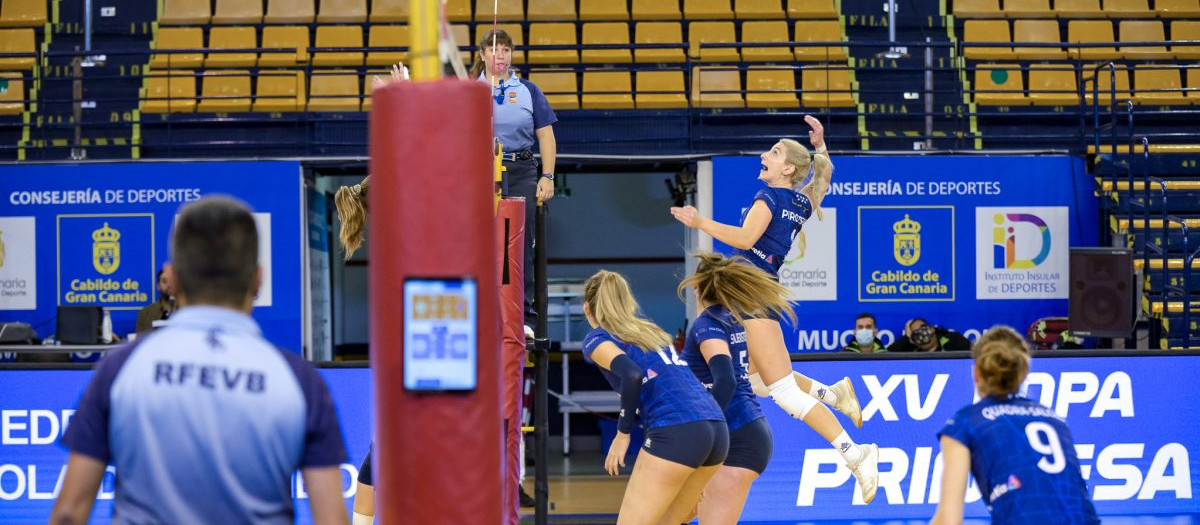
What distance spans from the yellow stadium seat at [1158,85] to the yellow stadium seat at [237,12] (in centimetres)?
1025

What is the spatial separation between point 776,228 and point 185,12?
34.8 feet

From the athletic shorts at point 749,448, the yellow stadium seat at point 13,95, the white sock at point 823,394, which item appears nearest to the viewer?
the athletic shorts at point 749,448

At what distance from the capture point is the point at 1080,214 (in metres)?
12.9

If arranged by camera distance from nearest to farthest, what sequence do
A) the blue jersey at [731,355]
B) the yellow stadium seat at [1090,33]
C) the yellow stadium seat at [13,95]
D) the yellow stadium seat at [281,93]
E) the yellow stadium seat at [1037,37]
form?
the blue jersey at [731,355]
the yellow stadium seat at [281,93]
the yellow stadium seat at [13,95]
the yellow stadium seat at [1037,37]
the yellow stadium seat at [1090,33]

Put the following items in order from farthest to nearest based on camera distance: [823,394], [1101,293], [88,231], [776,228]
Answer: [88,231] → [1101,293] → [823,394] → [776,228]

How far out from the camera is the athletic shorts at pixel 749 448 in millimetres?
6574

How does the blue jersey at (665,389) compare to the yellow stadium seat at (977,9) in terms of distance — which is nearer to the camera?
the blue jersey at (665,389)

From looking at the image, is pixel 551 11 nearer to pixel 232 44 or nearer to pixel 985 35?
pixel 232 44

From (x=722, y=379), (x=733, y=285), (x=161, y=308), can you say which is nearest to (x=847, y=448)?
(x=733, y=285)

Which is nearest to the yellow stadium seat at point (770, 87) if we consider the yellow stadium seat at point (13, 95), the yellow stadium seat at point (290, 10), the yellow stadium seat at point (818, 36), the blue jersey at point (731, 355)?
the yellow stadium seat at point (818, 36)

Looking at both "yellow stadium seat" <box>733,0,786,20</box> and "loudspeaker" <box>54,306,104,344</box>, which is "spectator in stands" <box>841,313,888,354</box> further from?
"loudspeaker" <box>54,306,104,344</box>

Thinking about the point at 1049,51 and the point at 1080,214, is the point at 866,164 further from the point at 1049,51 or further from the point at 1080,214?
the point at 1049,51

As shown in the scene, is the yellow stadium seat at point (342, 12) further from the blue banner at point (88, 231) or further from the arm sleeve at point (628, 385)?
the arm sleeve at point (628, 385)

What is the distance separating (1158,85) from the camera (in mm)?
15039
